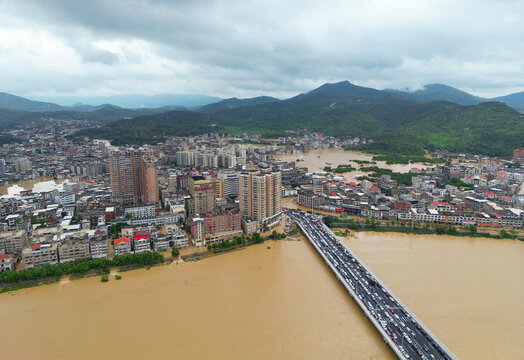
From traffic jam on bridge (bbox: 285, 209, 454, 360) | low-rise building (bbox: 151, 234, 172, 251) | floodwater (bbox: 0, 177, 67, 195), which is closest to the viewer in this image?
traffic jam on bridge (bbox: 285, 209, 454, 360)

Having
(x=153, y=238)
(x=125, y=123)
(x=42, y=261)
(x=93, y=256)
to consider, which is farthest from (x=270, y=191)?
(x=125, y=123)

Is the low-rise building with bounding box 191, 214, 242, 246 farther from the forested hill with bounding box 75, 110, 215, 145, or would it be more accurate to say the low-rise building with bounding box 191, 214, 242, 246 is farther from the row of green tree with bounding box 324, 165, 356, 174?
the forested hill with bounding box 75, 110, 215, 145

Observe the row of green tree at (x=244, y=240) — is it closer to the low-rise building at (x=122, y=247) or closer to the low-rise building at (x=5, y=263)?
the low-rise building at (x=122, y=247)

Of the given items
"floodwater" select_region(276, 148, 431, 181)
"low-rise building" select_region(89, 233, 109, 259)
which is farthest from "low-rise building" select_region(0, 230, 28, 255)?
"floodwater" select_region(276, 148, 431, 181)

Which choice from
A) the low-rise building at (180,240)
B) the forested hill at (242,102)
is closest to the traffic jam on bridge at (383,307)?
the low-rise building at (180,240)

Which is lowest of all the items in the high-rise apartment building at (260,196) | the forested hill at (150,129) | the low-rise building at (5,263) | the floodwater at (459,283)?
the floodwater at (459,283)

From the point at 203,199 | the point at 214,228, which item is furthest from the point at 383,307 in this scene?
the point at 203,199

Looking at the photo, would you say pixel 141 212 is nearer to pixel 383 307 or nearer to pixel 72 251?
pixel 72 251
